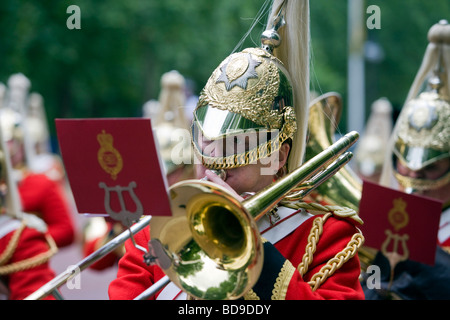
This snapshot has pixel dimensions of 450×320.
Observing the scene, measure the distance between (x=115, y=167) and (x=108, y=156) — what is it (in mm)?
42

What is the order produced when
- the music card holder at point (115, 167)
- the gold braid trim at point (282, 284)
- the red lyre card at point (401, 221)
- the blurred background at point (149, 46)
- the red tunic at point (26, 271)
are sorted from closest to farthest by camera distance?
the music card holder at point (115, 167) < the gold braid trim at point (282, 284) < the red lyre card at point (401, 221) < the red tunic at point (26, 271) < the blurred background at point (149, 46)

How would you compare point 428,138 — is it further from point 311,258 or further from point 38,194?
point 38,194

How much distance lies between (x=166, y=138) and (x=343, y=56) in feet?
53.7

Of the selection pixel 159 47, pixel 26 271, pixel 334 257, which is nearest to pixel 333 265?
pixel 334 257

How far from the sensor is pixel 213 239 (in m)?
2.38

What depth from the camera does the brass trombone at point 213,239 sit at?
2.25 metres

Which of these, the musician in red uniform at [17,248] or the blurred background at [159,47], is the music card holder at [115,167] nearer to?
the musician in red uniform at [17,248]

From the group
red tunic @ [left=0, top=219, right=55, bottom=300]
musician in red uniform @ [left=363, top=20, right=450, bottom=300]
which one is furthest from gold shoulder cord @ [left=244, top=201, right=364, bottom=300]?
red tunic @ [left=0, top=219, right=55, bottom=300]

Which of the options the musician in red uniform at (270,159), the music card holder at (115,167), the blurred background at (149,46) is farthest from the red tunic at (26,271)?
the blurred background at (149,46)

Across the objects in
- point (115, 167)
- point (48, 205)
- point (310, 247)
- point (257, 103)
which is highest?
point (257, 103)

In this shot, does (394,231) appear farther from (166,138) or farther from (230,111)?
(166,138)

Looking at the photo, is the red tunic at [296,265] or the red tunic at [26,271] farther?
the red tunic at [26,271]

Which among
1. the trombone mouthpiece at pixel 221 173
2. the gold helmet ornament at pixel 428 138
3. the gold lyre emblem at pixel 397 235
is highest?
the trombone mouthpiece at pixel 221 173

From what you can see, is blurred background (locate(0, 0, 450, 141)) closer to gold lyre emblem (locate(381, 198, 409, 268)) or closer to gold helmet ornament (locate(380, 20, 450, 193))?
gold helmet ornament (locate(380, 20, 450, 193))
